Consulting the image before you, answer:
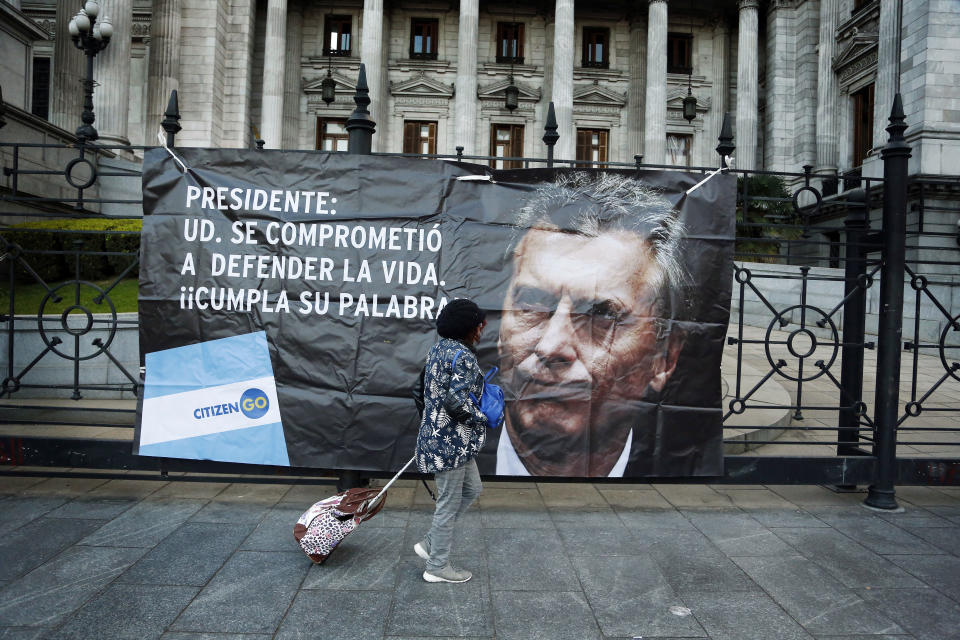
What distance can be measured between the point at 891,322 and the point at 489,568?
3973 mm

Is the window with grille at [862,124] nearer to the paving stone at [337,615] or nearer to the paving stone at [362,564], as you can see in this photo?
the paving stone at [362,564]

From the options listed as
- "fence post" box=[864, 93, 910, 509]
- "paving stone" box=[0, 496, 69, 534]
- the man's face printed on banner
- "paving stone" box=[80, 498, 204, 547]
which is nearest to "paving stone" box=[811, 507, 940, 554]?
"fence post" box=[864, 93, 910, 509]

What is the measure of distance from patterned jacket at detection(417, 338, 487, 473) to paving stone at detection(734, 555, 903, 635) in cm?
201

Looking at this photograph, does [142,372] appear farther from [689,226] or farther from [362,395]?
[689,226]

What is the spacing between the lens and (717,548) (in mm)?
4500

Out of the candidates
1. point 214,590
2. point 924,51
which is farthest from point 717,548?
point 924,51

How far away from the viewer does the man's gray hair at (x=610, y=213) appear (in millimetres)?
5008

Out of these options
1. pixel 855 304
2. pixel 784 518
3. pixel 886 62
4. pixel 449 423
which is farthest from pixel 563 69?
pixel 449 423

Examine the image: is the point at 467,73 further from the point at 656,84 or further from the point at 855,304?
the point at 855,304

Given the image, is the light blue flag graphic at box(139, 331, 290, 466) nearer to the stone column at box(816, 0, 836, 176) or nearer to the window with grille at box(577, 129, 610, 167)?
the stone column at box(816, 0, 836, 176)

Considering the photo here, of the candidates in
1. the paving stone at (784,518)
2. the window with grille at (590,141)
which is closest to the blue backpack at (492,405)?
the paving stone at (784,518)

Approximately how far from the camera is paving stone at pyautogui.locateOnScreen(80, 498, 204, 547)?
4.35 m

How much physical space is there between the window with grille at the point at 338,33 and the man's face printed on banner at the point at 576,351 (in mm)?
32572

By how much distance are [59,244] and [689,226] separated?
1125cm
